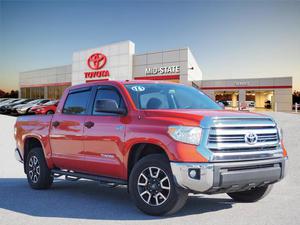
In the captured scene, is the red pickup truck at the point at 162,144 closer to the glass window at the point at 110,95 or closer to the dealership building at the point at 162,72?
the glass window at the point at 110,95

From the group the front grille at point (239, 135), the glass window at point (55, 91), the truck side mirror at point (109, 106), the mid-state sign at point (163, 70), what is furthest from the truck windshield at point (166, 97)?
the glass window at point (55, 91)

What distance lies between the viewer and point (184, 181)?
5.15 meters

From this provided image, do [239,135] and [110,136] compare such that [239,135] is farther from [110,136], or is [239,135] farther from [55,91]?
[55,91]

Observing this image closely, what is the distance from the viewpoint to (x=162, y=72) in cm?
5094

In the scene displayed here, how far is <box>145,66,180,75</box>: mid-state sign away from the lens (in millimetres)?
49569

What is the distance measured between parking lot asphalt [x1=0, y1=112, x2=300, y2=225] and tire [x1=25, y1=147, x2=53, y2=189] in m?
0.17

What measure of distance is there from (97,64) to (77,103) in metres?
48.8

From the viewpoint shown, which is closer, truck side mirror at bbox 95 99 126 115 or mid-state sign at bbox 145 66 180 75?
truck side mirror at bbox 95 99 126 115

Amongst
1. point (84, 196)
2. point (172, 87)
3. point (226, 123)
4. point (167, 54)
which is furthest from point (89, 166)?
point (167, 54)

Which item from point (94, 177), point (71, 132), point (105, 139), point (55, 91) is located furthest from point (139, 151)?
point (55, 91)

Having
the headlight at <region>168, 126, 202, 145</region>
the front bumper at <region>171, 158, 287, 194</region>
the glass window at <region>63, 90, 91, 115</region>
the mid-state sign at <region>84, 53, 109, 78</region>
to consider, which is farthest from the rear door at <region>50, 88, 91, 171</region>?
the mid-state sign at <region>84, 53, 109, 78</region>

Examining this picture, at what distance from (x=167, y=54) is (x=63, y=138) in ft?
144

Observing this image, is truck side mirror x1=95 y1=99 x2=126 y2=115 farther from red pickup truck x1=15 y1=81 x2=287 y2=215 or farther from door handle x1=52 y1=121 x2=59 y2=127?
door handle x1=52 y1=121 x2=59 y2=127

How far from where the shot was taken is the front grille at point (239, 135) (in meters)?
5.16
